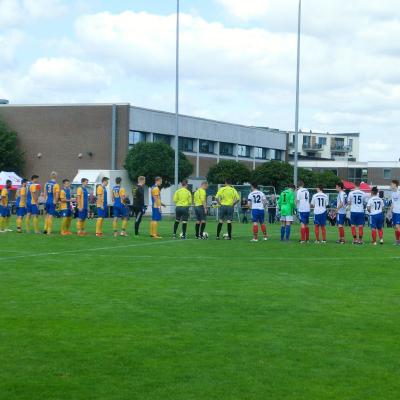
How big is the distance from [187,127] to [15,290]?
70184 mm

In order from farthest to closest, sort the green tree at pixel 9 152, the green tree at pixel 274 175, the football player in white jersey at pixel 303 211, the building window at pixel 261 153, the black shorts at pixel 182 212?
the building window at pixel 261 153, the green tree at pixel 274 175, the green tree at pixel 9 152, the black shorts at pixel 182 212, the football player in white jersey at pixel 303 211

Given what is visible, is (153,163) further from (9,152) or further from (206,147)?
(206,147)

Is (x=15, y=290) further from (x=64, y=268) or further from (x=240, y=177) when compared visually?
(x=240, y=177)

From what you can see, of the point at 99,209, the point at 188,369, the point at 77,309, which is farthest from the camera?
the point at 99,209

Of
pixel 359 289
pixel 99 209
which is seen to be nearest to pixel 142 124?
pixel 99 209

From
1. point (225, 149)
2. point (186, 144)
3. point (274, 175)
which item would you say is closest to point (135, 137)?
point (186, 144)

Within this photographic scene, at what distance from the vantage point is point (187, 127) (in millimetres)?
84188

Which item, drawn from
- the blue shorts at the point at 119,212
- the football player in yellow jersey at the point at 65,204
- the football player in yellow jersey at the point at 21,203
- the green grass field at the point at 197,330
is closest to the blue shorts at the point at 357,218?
the blue shorts at the point at 119,212

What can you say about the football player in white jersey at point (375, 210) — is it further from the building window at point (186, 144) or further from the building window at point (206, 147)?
the building window at point (206, 147)

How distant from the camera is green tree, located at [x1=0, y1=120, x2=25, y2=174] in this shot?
74.9m

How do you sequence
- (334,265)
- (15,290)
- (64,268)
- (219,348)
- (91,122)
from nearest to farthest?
(219,348), (15,290), (64,268), (334,265), (91,122)

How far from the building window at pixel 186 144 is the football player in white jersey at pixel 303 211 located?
54.0 meters

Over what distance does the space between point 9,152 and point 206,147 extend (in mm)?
21683

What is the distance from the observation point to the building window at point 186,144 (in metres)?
83.9
